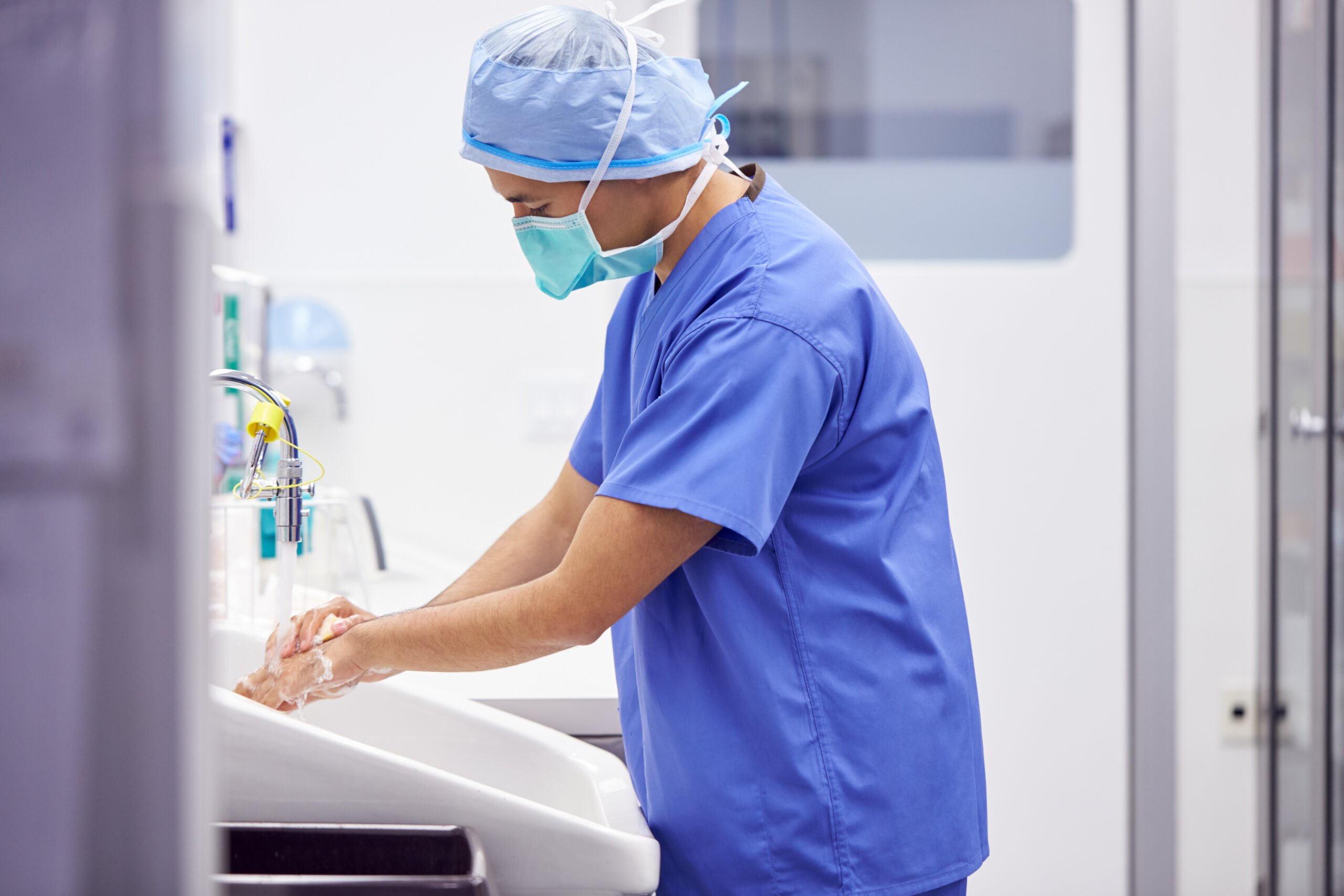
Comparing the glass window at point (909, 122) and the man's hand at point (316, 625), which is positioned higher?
the glass window at point (909, 122)

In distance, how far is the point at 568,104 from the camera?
0.85 m

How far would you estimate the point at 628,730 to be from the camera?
0.92 metres

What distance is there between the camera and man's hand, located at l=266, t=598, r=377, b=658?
0.88 meters

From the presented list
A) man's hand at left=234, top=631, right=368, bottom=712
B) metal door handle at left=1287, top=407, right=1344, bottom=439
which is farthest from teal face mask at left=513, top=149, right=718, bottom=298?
metal door handle at left=1287, top=407, right=1344, bottom=439

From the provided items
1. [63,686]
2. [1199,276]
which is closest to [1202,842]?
[1199,276]

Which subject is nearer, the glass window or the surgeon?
the surgeon

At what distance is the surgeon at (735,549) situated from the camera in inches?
29.5

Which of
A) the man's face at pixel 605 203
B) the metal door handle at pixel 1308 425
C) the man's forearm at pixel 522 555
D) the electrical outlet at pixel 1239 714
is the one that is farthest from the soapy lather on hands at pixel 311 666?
the electrical outlet at pixel 1239 714

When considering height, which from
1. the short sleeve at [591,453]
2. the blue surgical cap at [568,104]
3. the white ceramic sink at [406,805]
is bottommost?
the white ceramic sink at [406,805]

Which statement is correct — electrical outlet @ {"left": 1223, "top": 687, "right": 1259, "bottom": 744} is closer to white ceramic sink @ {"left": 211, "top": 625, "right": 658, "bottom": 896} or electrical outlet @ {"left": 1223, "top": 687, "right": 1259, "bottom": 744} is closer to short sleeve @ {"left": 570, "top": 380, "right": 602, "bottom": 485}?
short sleeve @ {"left": 570, "top": 380, "right": 602, "bottom": 485}

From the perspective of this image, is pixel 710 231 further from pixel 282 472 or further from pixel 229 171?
pixel 229 171

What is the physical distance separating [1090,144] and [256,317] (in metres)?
1.52

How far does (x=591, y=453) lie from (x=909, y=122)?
117cm

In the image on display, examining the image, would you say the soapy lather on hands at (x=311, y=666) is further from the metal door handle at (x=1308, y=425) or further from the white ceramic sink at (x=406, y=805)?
the metal door handle at (x=1308, y=425)
